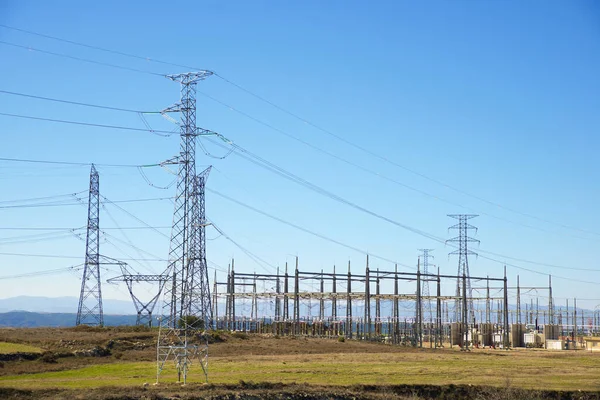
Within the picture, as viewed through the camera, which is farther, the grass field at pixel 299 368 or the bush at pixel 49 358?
the bush at pixel 49 358

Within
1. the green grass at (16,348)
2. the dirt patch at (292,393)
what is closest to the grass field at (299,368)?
the green grass at (16,348)

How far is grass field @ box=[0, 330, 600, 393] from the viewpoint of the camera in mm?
32375

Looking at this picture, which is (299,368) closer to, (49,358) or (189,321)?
(49,358)

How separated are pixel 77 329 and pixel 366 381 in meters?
31.5

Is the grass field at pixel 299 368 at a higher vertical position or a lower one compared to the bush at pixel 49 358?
lower

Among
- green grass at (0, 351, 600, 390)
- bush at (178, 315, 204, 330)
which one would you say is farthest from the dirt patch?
bush at (178, 315, 204, 330)

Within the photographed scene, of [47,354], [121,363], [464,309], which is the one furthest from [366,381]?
[464,309]

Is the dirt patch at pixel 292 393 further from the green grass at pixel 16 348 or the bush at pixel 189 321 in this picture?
the green grass at pixel 16 348

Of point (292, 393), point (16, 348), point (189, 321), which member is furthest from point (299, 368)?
point (16, 348)

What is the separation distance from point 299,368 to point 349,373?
9.13ft

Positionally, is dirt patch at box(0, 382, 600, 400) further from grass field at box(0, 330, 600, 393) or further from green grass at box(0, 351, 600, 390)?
green grass at box(0, 351, 600, 390)

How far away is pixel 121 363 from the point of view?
131 ft

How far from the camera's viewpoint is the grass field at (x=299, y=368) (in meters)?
32.4

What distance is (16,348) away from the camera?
41969 mm
